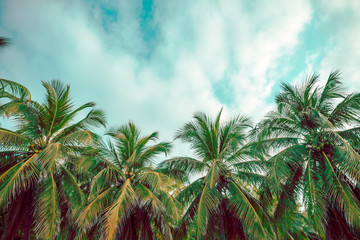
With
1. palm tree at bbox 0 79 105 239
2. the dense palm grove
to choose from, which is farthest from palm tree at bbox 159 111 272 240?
palm tree at bbox 0 79 105 239

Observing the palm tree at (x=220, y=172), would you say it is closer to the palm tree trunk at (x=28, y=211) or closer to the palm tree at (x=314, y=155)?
the palm tree at (x=314, y=155)

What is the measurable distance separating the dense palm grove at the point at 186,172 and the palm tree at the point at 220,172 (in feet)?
0.16

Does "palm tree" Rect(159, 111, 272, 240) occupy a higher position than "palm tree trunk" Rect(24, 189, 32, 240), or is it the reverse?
"palm tree" Rect(159, 111, 272, 240)

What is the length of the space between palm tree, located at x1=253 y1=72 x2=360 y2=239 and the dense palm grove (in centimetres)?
4

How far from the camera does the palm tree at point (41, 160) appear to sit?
816cm

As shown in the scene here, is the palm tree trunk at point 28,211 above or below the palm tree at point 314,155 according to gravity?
below

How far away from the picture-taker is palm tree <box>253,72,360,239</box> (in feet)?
27.6

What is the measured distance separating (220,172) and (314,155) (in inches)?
155

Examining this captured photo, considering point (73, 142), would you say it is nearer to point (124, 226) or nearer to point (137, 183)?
point (137, 183)

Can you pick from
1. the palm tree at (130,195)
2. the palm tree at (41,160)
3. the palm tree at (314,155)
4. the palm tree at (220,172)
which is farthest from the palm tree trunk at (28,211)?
the palm tree at (314,155)

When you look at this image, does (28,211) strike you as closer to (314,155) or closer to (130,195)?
(130,195)

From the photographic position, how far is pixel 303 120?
1025 centimetres

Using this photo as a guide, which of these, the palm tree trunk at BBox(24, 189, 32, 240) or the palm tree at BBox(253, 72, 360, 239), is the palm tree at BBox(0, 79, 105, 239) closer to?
the palm tree trunk at BBox(24, 189, 32, 240)

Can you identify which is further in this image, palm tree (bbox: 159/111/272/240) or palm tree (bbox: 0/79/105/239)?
palm tree (bbox: 159/111/272/240)
